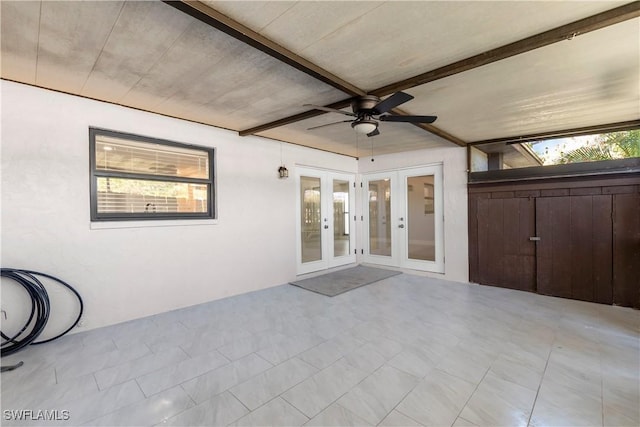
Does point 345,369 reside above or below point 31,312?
below

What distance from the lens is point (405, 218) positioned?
589 centimetres

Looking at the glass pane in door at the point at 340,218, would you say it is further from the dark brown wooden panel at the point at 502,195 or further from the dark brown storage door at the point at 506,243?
the dark brown wooden panel at the point at 502,195

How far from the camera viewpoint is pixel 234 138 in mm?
4434

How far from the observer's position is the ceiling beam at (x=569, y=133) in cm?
392

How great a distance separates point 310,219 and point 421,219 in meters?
2.22

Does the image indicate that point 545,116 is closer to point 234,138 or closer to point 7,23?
point 234,138

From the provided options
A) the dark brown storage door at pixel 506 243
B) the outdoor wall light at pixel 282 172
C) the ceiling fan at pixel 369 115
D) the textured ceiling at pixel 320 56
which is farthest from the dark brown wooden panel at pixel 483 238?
the outdoor wall light at pixel 282 172

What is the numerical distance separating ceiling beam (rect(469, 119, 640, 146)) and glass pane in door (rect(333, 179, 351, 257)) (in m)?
2.66

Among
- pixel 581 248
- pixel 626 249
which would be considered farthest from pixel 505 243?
pixel 626 249

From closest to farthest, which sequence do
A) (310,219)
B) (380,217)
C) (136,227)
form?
(136,227)
(310,219)
(380,217)

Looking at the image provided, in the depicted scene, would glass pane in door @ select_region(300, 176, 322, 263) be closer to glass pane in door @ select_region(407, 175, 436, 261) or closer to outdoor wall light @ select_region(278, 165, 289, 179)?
outdoor wall light @ select_region(278, 165, 289, 179)

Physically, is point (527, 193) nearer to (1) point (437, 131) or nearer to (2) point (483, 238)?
(2) point (483, 238)

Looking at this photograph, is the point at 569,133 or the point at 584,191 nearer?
the point at 584,191

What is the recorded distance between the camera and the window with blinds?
328cm
